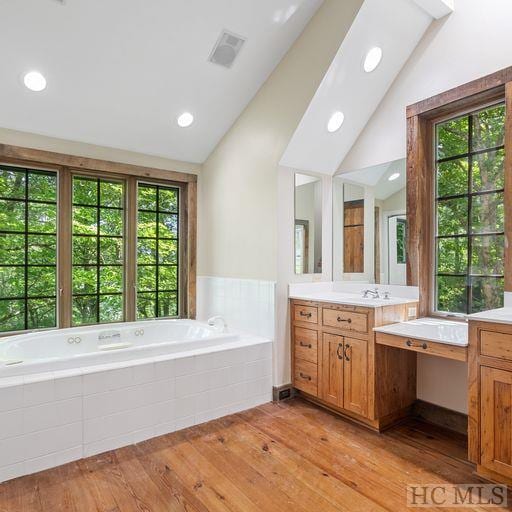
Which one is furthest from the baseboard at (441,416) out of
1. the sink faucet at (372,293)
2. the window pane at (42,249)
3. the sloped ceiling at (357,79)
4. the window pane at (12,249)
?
the window pane at (12,249)

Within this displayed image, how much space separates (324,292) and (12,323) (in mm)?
2796

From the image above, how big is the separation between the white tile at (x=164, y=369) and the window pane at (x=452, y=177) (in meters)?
2.40

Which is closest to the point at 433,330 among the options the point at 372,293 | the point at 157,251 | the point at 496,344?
the point at 496,344

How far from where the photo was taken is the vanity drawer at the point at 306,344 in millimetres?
3010

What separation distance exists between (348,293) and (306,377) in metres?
0.85

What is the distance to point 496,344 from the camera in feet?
6.22

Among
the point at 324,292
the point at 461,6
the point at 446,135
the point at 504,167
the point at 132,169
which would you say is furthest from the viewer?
the point at 132,169

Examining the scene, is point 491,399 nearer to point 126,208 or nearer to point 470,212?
point 470,212

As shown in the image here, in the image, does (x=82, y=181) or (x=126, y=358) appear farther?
(x=82, y=181)

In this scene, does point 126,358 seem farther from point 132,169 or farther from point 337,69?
point 337,69

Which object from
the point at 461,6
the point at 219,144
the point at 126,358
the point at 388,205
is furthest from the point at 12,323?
the point at 461,6

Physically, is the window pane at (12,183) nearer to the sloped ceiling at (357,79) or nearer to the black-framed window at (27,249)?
the black-framed window at (27,249)

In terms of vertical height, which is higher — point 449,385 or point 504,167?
point 504,167

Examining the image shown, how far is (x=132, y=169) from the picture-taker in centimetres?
370
